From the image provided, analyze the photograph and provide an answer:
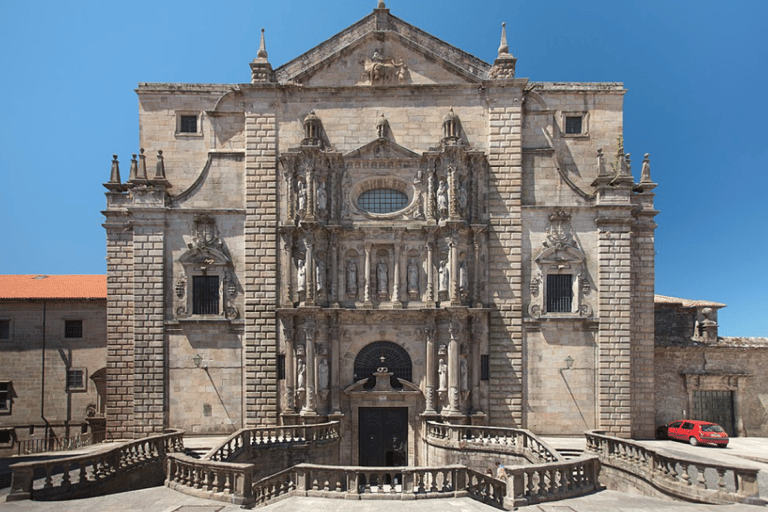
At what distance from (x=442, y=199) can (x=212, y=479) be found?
13808 millimetres

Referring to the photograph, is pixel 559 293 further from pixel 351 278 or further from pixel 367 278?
pixel 351 278

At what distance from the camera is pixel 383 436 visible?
22797 millimetres

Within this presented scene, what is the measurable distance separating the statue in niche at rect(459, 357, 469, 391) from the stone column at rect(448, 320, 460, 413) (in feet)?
0.90

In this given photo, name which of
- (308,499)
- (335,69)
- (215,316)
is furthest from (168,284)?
(308,499)

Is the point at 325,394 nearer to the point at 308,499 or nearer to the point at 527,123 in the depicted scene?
the point at 308,499

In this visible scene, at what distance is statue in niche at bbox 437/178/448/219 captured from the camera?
75.2ft

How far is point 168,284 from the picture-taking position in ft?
76.9

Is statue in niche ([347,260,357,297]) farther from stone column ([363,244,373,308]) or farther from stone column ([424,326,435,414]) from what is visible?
stone column ([424,326,435,414])

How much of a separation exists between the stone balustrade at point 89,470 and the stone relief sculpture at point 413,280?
1035 cm

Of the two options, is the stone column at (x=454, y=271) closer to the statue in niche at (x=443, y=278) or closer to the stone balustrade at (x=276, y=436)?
the statue in niche at (x=443, y=278)

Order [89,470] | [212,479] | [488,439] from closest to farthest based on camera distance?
[212,479] < [89,470] < [488,439]

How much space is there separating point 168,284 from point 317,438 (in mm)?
9228

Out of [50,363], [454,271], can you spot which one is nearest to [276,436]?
[454,271]

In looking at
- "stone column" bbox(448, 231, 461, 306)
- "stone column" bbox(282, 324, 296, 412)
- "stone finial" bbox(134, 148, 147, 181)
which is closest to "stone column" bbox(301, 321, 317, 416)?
"stone column" bbox(282, 324, 296, 412)
